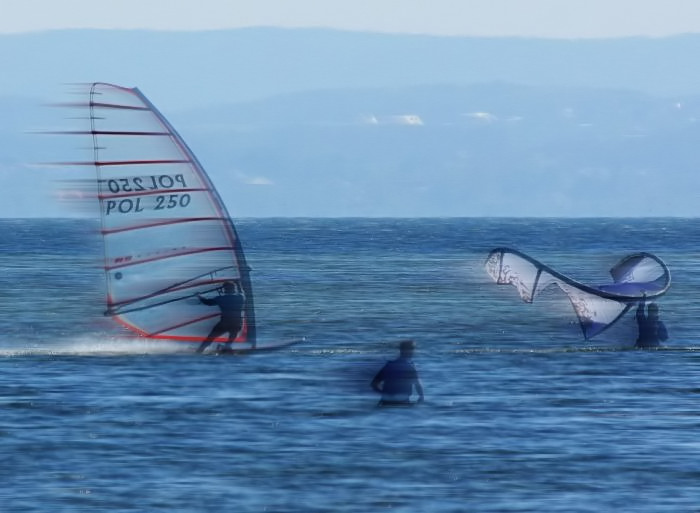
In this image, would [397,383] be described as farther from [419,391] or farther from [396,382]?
[419,391]

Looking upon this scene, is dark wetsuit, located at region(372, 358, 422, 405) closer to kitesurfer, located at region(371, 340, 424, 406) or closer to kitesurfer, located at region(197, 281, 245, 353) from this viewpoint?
kitesurfer, located at region(371, 340, 424, 406)

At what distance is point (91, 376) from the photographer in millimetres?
28219

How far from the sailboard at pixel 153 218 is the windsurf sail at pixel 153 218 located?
0.02 meters

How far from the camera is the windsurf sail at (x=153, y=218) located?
28.8m

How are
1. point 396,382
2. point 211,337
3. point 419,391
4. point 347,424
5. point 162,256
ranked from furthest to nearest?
point 211,337, point 162,256, point 396,382, point 419,391, point 347,424

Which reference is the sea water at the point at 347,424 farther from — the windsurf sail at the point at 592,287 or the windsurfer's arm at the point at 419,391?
the windsurf sail at the point at 592,287

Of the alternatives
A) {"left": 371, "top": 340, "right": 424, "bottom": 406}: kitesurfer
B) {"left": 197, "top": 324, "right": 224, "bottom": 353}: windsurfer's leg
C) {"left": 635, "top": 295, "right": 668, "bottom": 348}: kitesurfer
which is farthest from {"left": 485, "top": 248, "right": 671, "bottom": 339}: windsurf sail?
{"left": 371, "top": 340, "right": 424, "bottom": 406}: kitesurfer

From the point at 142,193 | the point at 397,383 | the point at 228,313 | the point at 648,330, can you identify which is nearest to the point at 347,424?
the point at 397,383

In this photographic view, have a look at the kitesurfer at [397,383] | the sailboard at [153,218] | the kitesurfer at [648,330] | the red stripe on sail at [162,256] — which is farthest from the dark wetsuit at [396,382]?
the kitesurfer at [648,330]

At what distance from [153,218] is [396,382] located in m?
7.04

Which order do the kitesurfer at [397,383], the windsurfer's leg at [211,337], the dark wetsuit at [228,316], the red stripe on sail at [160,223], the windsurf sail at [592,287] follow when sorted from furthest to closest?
the windsurf sail at [592,287] → the windsurfer's leg at [211,337] → the dark wetsuit at [228,316] → the red stripe on sail at [160,223] → the kitesurfer at [397,383]

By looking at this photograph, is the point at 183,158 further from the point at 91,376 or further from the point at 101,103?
the point at 91,376

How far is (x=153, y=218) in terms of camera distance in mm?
29375

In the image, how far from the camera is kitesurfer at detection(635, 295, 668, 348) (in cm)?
3312
